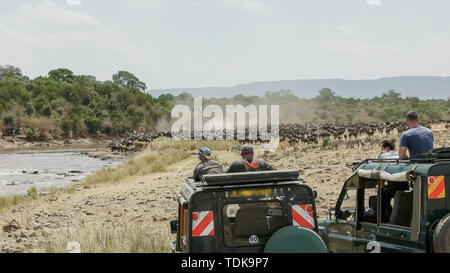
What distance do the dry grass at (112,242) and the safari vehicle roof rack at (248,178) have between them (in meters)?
5.43

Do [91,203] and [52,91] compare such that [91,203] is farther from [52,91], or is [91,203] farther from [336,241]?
[52,91]

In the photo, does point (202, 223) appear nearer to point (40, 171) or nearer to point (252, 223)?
point (252, 223)

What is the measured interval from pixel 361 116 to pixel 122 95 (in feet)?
155

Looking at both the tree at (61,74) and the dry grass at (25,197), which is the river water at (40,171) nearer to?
the dry grass at (25,197)

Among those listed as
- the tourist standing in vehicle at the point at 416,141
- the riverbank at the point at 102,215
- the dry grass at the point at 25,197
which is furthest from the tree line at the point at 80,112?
the tourist standing in vehicle at the point at 416,141

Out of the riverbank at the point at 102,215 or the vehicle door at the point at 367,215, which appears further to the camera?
the riverbank at the point at 102,215

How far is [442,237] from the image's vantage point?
5.77 meters

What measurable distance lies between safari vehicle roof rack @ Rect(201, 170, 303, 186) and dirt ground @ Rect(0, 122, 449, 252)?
7434mm

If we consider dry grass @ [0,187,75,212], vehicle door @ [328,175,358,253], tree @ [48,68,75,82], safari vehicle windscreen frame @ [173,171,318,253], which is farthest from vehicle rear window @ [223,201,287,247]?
tree @ [48,68,75,82]

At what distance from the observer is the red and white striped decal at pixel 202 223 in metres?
5.72

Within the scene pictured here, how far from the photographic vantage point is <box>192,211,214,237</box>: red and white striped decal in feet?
18.8

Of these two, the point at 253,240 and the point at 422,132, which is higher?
the point at 422,132
